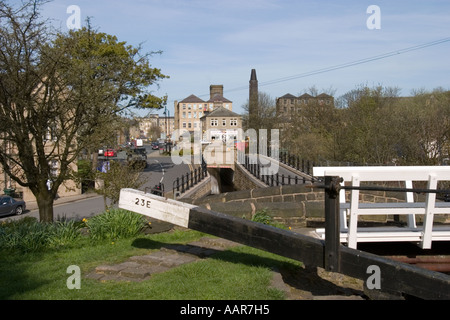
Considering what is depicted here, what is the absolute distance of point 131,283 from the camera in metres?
4.69

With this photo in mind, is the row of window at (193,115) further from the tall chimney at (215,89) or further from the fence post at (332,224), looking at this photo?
the fence post at (332,224)

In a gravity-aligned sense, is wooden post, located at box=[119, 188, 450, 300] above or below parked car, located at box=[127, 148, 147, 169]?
below

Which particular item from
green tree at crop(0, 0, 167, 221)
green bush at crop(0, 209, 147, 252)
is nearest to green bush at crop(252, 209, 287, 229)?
green bush at crop(0, 209, 147, 252)

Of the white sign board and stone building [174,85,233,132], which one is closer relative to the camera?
the white sign board

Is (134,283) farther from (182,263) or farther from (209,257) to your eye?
(209,257)

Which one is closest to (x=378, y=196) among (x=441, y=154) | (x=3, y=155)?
(x=3, y=155)

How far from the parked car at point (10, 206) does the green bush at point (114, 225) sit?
2247 cm

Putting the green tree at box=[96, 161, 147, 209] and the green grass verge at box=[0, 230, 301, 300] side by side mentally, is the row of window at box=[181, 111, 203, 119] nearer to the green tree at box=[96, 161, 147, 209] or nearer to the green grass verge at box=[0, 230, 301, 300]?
the green tree at box=[96, 161, 147, 209]

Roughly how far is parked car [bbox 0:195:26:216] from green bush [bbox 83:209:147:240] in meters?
22.5

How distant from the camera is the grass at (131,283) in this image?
169 inches

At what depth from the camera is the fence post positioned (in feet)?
12.8

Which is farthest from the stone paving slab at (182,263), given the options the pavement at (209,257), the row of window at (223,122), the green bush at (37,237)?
the row of window at (223,122)

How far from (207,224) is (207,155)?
30463mm

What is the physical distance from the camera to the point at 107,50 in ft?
126
